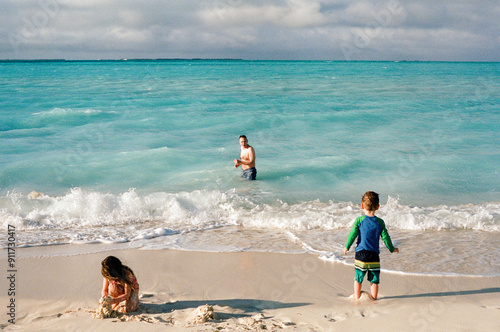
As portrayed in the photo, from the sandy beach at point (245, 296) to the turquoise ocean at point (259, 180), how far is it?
1.73 feet

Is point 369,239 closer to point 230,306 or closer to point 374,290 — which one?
point 374,290

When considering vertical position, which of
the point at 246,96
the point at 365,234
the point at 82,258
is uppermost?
the point at 246,96

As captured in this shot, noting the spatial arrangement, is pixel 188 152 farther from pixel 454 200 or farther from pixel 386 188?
pixel 454 200

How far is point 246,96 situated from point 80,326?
2735cm

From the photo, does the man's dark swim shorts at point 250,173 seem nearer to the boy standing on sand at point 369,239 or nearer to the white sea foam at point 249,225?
the white sea foam at point 249,225

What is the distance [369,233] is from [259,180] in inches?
280

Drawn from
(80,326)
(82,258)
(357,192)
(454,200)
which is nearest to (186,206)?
(82,258)

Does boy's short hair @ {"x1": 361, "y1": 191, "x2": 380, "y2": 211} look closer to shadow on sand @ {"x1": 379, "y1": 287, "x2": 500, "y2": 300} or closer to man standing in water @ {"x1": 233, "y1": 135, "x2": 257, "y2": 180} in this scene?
shadow on sand @ {"x1": 379, "y1": 287, "x2": 500, "y2": 300}

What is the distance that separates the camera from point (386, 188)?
1089cm

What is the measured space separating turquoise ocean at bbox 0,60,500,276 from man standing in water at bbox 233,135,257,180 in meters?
0.27

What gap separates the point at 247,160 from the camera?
433 inches

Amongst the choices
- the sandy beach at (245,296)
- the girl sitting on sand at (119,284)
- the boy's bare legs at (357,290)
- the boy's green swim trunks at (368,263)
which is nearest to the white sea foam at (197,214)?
the sandy beach at (245,296)

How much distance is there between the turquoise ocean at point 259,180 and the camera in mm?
7316

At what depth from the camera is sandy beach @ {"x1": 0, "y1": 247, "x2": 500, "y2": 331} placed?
4.23m
